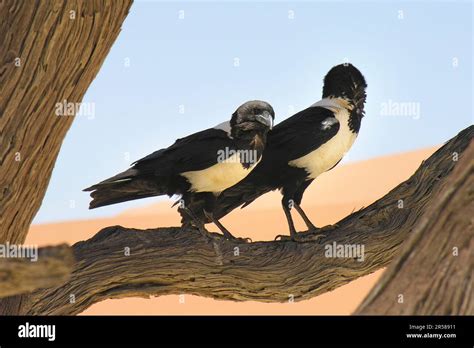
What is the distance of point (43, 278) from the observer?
3.03 m

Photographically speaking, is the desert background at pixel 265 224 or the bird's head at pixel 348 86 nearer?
the bird's head at pixel 348 86

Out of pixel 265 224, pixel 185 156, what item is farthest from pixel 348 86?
pixel 265 224

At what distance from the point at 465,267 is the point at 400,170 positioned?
37.2 metres

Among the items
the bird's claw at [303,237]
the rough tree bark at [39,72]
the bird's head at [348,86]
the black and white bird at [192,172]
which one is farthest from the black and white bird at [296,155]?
the rough tree bark at [39,72]

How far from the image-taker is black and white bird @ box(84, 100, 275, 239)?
5.85 m

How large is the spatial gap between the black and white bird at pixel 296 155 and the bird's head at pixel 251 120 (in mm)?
254

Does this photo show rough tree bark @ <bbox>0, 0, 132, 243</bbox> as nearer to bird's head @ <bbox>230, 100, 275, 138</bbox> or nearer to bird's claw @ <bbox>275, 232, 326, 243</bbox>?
bird's head @ <bbox>230, 100, 275, 138</bbox>

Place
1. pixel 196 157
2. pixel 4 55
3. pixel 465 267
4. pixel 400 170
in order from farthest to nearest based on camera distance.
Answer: pixel 400 170 < pixel 196 157 < pixel 4 55 < pixel 465 267

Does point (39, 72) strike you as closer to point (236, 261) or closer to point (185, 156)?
point (185, 156)

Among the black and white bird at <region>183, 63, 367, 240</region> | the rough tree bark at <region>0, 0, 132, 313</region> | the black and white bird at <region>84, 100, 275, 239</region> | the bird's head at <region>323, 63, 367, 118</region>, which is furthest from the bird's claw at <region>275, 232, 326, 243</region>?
the rough tree bark at <region>0, 0, 132, 313</region>

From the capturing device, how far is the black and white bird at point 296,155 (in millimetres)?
6281

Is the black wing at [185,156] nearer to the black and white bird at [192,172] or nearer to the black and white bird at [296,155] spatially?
the black and white bird at [192,172]
